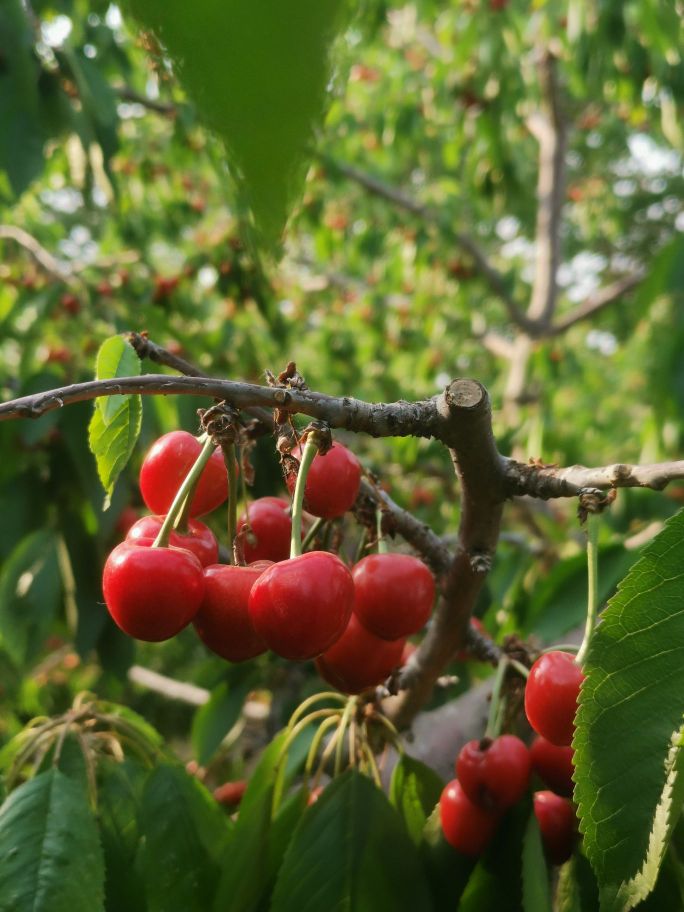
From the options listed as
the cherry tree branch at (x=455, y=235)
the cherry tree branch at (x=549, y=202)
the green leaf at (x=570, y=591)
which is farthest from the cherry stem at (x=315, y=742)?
the cherry tree branch at (x=549, y=202)

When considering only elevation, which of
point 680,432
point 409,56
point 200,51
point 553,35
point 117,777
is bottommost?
point 200,51

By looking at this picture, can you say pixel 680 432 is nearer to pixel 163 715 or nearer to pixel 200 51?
pixel 200 51

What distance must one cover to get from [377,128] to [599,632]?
457cm

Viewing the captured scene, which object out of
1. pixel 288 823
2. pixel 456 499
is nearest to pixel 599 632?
pixel 288 823

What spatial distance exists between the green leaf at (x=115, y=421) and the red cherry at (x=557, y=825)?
1.83 ft

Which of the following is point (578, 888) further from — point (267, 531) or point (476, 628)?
point (267, 531)

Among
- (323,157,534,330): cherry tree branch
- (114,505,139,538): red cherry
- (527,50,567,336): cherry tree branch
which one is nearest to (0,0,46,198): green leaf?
(114,505,139,538): red cherry

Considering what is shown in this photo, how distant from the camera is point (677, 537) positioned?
0.60 metres

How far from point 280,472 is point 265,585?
0.96 meters

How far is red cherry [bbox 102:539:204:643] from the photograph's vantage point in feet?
2.21

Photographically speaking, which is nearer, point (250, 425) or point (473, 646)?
point (250, 425)

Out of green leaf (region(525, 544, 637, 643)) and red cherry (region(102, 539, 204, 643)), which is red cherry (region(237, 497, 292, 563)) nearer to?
red cherry (region(102, 539, 204, 643))

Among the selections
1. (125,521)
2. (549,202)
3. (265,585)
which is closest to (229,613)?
(265,585)

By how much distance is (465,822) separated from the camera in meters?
0.84
